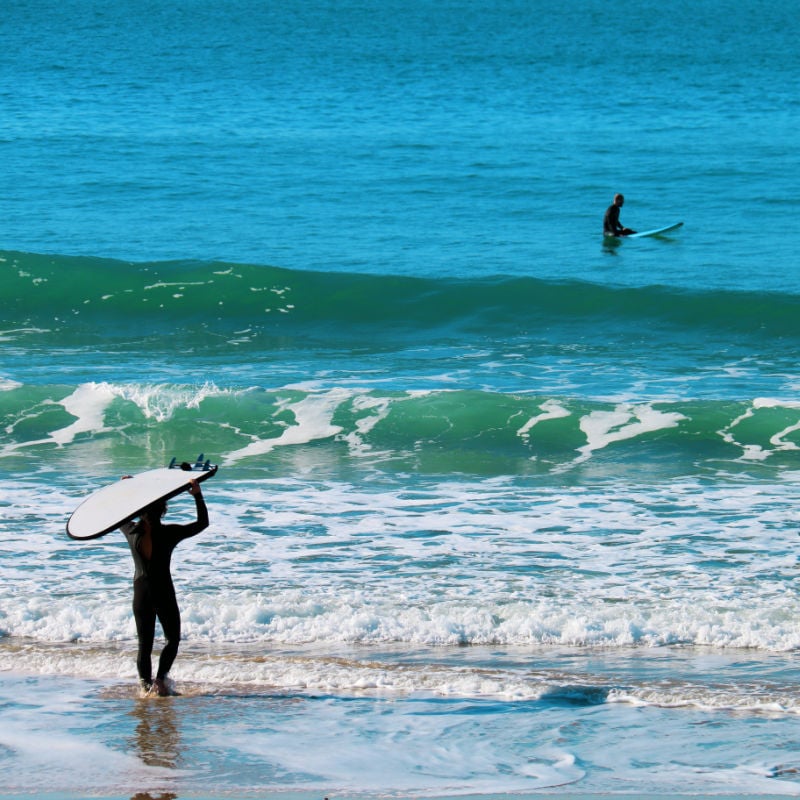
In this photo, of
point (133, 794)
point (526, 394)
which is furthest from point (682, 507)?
point (133, 794)

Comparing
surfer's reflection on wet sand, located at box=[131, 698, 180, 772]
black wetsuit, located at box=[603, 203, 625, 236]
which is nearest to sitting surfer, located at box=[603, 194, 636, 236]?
black wetsuit, located at box=[603, 203, 625, 236]

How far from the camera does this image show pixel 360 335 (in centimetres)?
2223

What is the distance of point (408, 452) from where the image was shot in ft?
49.1

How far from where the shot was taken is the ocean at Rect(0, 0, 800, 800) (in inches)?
285

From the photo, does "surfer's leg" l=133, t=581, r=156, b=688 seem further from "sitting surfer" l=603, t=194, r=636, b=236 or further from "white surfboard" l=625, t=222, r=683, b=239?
"white surfboard" l=625, t=222, r=683, b=239

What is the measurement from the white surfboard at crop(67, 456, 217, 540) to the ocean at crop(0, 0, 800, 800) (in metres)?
1.14

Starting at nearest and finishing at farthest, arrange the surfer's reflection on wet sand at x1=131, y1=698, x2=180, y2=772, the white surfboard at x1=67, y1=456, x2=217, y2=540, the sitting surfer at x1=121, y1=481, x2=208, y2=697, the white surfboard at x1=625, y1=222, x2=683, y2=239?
the surfer's reflection on wet sand at x1=131, y1=698, x2=180, y2=772
the white surfboard at x1=67, y1=456, x2=217, y2=540
the sitting surfer at x1=121, y1=481, x2=208, y2=697
the white surfboard at x1=625, y1=222, x2=683, y2=239

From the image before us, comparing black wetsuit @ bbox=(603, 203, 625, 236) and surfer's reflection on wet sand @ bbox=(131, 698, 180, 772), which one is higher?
black wetsuit @ bbox=(603, 203, 625, 236)

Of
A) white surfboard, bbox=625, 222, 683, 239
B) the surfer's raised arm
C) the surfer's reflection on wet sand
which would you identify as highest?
white surfboard, bbox=625, 222, 683, 239

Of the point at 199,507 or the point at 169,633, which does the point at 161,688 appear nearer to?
the point at 169,633

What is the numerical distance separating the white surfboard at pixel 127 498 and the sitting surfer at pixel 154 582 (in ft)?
0.47

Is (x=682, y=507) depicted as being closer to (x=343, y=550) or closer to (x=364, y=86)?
(x=343, y=550)

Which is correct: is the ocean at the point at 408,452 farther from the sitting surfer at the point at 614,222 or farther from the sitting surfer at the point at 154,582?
the sitting surfer at the point at 614,222

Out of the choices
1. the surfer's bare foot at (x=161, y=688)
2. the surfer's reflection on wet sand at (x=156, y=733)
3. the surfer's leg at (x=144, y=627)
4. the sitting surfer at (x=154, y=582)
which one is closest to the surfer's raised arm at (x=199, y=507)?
the sitting surfer at (x=154, y=582)
